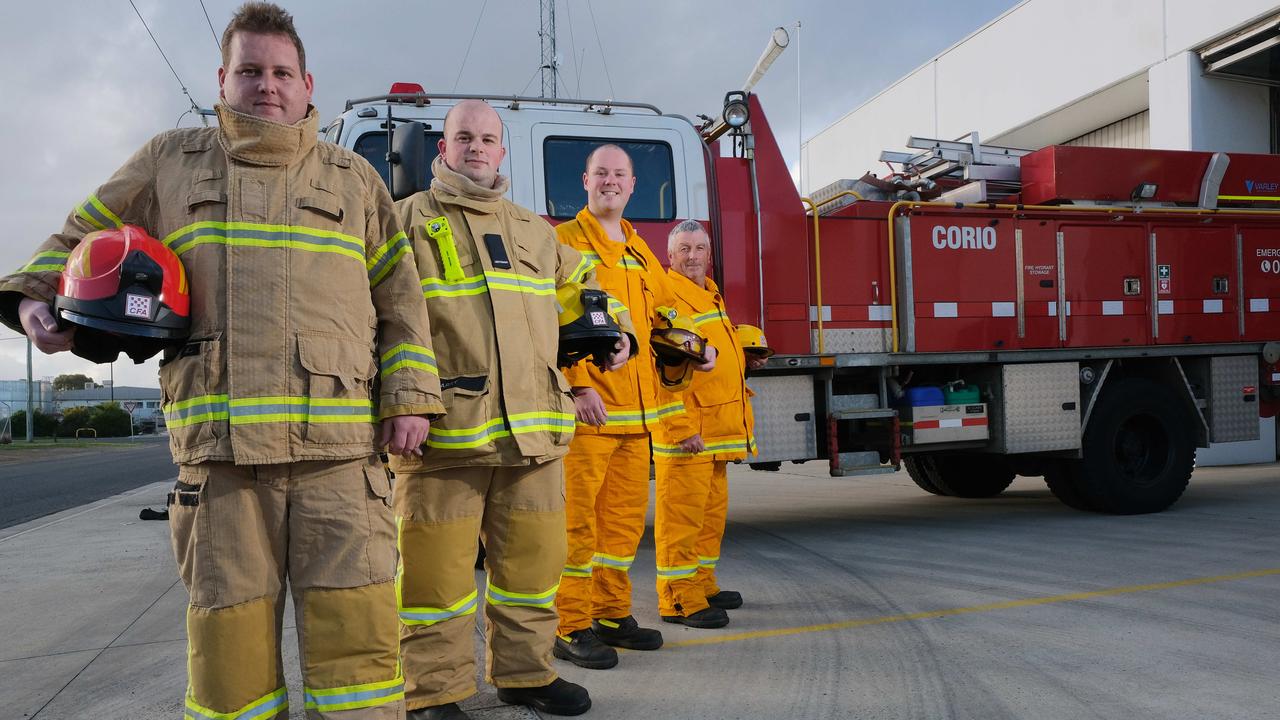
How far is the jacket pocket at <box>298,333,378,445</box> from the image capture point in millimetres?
2121

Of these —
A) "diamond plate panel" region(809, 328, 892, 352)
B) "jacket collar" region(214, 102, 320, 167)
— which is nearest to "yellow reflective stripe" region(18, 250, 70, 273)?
"jacket collar" region(214, 102, 320, 167)

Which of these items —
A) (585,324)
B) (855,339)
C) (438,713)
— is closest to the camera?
(438,713)

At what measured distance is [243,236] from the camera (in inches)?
84.1

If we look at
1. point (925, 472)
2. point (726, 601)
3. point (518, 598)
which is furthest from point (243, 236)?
point (925, 472)

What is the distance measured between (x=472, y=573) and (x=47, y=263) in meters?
1.42

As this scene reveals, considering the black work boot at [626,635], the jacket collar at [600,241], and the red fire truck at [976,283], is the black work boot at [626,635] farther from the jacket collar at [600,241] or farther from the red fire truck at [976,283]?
the red fire truck at [976,283]

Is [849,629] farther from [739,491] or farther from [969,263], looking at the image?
[739,491]

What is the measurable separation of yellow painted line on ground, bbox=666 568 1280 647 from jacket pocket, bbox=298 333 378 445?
2.03 metres

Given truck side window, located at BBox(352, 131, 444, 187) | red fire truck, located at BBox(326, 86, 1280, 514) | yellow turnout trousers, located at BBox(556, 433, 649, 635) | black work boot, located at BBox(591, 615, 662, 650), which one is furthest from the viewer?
red fire truck, located at BBox(326, 86, 1280, 514)

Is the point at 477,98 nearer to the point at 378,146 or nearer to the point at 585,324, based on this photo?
the point at 378,146

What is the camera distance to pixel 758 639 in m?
3.80

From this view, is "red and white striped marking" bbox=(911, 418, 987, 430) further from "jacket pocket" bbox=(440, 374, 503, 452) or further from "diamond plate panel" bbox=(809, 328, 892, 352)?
"jacket pocket" bbox=(440, 374, 503, 452)

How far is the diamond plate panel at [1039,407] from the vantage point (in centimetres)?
673

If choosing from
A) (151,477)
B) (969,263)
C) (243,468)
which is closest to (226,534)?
(243,468)
